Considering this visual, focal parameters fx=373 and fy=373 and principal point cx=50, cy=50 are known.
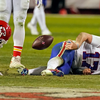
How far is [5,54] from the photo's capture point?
570 centimetres

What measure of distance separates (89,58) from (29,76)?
73 cm

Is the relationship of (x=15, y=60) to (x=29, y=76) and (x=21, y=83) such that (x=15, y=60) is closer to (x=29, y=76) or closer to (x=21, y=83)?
(x=29, y=76)

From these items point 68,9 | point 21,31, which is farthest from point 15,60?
point 68,9

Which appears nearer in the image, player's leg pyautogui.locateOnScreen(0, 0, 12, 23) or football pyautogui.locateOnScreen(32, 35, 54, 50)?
football pyautogui.locateOnScreen(32, 35, 54, 50)

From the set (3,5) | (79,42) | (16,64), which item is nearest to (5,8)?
(3,5)

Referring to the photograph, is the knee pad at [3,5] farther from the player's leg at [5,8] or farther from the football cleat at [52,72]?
the football cleat at [52,72]

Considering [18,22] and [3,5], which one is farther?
[18,22]

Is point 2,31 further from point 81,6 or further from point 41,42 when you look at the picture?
point 81,6

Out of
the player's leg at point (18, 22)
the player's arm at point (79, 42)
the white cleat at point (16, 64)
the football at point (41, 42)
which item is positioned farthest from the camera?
the player's leg at point (18, 22)

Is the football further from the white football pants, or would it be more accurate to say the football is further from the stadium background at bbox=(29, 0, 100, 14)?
the stadium background at bbox=(29, 0, 100, 14)

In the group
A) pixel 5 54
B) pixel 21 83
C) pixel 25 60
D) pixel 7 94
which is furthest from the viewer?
pixel 5 54

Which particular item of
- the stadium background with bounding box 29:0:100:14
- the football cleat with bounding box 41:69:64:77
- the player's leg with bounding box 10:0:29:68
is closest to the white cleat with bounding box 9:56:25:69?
the player's leg with bounding box 10:0:29:68

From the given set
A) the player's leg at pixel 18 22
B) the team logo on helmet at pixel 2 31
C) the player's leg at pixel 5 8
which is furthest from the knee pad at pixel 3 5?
the team logo on helmet at pixel 2 31

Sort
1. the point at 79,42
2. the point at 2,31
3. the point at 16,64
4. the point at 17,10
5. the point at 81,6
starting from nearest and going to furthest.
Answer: the point at 2,31
the point at 79,42
the point at 16,64
the point at 17,10
the point at 81,6
